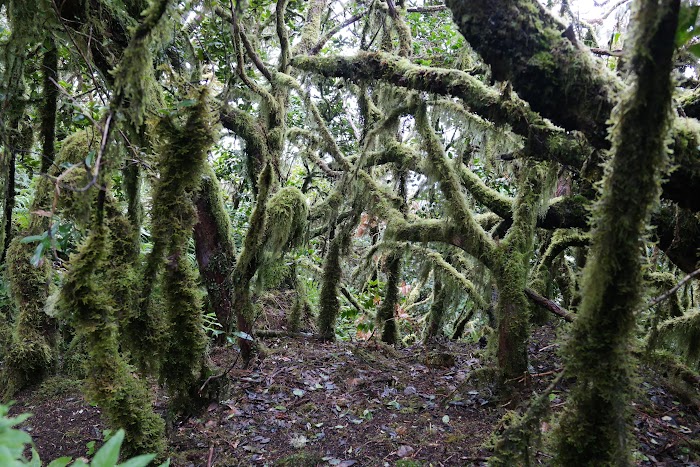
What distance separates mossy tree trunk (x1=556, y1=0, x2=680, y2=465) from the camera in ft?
4.51

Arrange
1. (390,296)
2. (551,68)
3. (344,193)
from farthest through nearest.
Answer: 1. (390,296)
2. (344,193)
3. (551,68)

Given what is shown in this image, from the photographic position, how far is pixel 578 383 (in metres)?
1.75

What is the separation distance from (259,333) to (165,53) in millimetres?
3599

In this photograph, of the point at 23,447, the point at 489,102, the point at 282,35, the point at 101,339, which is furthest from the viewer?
the point at 282,35

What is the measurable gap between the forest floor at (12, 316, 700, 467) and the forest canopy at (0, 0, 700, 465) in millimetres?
247

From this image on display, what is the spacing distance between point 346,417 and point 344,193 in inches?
111

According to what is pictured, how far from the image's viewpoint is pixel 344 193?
18.5ft

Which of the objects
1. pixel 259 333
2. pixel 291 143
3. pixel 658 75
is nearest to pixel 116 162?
pixel 658 75

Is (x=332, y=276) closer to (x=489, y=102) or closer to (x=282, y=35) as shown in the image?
(x=282, y=35)

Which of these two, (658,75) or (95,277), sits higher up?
(658,75)

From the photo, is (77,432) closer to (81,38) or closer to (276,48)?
(81,38)

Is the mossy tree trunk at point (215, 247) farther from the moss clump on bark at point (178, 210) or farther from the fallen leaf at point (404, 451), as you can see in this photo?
the fallen leaf at point (404, 451)

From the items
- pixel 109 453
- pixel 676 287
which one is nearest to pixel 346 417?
pixel 676 287

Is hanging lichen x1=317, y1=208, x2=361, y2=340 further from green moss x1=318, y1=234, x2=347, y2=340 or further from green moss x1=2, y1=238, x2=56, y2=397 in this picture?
green moss x1=2, y1=238, x2=56, y2=397
